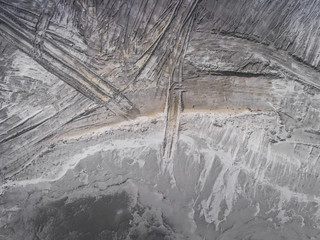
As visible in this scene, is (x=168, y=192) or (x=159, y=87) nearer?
(x=168, y=192)

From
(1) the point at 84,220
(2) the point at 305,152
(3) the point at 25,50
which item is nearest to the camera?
(1) the point at 84,220

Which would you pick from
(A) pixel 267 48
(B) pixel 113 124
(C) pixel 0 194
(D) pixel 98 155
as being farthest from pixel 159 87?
(C) pixel 0 194

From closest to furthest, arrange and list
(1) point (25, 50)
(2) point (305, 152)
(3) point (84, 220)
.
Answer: (3) point (84, 220), (2) point (305, 152), (1) point (25, 50)

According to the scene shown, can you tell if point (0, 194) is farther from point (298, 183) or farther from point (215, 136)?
point (298, 183)

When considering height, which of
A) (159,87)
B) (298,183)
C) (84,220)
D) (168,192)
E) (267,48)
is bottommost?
(84,220)

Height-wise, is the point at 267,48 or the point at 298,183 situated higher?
the point at 267,48

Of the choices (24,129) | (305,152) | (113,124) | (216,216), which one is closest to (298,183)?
(305,152)

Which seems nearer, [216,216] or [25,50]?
[216,216]

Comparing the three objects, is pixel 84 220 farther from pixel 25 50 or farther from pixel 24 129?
pixel 25 50

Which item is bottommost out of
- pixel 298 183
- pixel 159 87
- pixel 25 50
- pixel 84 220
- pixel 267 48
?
pixel 84 220
